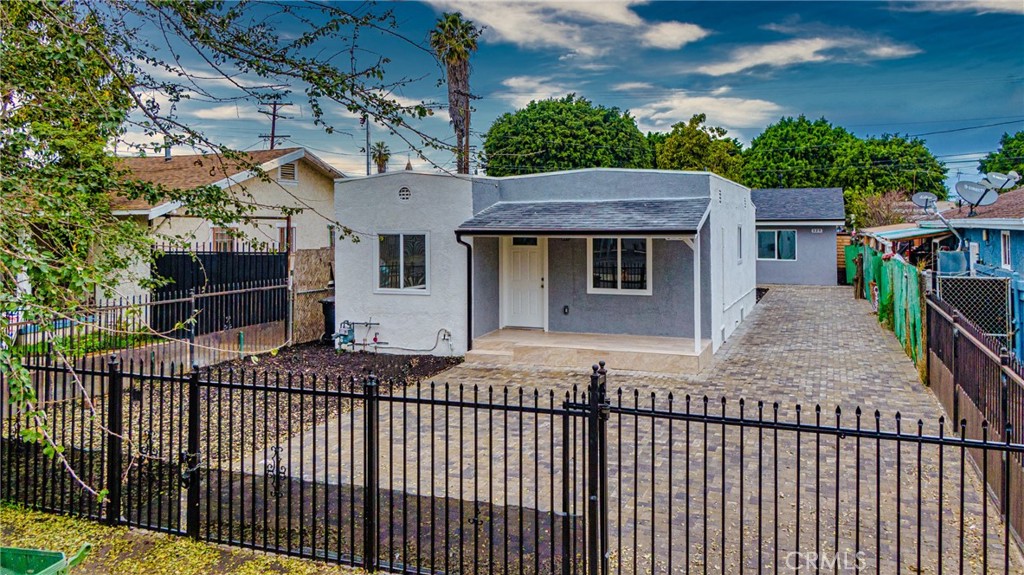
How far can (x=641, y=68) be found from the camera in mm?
19125

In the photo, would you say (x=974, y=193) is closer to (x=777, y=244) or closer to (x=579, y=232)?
(x=579, y=232)

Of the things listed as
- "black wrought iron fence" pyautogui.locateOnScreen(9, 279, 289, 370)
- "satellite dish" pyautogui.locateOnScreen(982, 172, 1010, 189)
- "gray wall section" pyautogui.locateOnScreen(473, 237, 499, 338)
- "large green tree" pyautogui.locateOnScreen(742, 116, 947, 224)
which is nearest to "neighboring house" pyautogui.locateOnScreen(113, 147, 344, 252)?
"black wrought iron fence" pyautogui.locateOnScreen(9, 279, 289, 370)

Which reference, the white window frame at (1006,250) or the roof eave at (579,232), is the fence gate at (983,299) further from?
the roof eave at (579,232)

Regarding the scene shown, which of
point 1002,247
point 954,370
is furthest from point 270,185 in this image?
point 1002,247

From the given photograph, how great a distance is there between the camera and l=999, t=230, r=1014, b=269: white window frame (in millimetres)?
12741

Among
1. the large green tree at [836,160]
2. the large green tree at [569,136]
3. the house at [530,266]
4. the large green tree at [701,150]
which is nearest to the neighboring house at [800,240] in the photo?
the large green tree at [701,150]

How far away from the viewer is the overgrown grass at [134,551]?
4773 mm

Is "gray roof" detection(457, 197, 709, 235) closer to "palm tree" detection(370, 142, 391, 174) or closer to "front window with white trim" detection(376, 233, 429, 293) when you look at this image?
"front window with white trim" detection(376, 233, 429, 293)

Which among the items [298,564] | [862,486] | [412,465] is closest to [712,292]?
[862,486]

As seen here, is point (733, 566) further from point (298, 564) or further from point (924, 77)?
point (924, 77)

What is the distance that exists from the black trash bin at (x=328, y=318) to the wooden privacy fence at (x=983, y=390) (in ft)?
38.2

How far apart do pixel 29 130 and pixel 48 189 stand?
1.62 meters

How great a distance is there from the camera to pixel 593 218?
12.6m

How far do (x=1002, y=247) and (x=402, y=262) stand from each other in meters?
12.6
